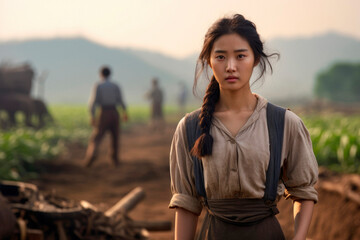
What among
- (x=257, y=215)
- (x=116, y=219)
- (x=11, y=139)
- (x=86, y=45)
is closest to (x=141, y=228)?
(x=116, y=219)

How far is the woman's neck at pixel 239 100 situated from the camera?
1979 mm

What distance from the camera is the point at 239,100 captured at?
78.1 inches

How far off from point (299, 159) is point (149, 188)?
6.41m

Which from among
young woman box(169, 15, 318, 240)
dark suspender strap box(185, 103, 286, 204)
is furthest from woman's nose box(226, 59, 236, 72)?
dark suspender strap box(185, 103, 286, 204)

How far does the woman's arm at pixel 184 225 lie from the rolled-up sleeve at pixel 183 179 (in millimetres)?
34

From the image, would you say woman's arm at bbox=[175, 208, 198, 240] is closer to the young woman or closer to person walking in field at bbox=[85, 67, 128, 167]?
the young woman

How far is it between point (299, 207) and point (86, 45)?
595 ft

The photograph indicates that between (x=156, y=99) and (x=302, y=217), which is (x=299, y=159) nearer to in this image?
(x=302, y=217)

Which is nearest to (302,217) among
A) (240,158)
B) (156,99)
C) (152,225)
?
(240,158)

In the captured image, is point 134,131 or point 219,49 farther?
point 134,131

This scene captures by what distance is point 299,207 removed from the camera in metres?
1.95

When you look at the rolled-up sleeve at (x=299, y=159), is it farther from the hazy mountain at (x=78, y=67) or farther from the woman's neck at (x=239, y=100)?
the hazy mountain at (x=78, y=67)

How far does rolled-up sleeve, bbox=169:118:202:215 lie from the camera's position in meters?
1.99

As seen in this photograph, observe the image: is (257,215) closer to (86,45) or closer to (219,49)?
(219,49)
